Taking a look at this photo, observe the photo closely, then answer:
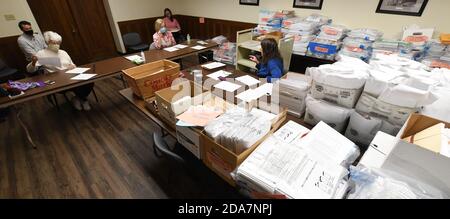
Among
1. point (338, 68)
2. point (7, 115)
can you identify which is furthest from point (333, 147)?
point (7, 115)

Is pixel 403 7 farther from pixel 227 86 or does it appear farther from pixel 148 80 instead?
pixel 148 80

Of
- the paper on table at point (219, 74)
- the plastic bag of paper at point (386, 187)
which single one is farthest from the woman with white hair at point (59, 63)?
the plastic bag of paper at point (386, 187)

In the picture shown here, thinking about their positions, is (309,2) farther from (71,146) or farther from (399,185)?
(71,146)

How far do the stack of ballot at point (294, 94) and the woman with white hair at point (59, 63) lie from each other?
288 cm

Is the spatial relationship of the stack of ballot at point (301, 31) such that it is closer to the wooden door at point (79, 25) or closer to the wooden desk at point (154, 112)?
the wooden desk at point (154, 112)

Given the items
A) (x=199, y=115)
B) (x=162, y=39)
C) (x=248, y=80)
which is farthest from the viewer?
(x=162, y=39)

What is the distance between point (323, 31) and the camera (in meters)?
2.91

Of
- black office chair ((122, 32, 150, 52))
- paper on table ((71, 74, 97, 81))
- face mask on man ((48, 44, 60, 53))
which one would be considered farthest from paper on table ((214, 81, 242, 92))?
black office chair ((122, 32, 150, 52))

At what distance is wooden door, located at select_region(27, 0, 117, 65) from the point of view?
4.21 meters

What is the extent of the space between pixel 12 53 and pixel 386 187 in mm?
5895

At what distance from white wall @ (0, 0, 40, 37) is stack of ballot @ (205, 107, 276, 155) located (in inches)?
195

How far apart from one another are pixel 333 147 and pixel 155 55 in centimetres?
290

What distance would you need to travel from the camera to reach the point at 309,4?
3.22 m

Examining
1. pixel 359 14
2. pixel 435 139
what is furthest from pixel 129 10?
pixel 435 139
